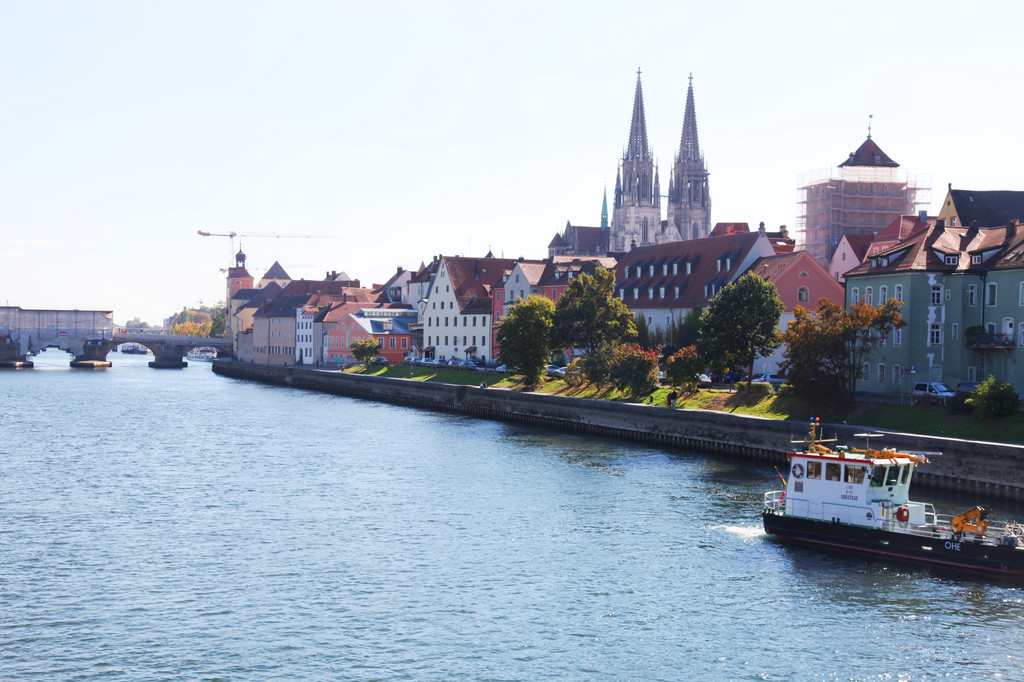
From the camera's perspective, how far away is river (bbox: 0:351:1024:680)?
29750mm

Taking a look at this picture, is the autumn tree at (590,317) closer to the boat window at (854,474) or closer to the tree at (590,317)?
the tree at (590,317)

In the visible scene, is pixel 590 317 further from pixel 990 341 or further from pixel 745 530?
pixel 745 530

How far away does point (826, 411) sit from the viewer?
66.3m

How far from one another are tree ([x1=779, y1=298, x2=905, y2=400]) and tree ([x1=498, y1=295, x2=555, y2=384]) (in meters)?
34.9

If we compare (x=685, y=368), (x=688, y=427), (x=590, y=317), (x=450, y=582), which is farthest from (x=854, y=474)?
(x=590, y=317)

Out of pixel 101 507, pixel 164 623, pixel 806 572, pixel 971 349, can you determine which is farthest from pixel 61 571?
pixel 971 349

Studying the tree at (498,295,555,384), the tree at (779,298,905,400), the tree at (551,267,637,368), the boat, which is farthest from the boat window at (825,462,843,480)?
the tree at (498,295,555,384)

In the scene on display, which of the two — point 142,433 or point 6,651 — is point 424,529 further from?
point 142,433

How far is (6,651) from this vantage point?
2975 cm

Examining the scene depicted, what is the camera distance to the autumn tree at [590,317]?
323ft

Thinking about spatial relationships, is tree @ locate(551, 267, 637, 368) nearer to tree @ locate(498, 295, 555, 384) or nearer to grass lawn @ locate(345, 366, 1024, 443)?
tree @ locate(498, 295, 555, 384)

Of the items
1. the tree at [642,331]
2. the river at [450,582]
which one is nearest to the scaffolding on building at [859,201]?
the tree at [642,331]

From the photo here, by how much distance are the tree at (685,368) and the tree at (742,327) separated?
1.00 metres

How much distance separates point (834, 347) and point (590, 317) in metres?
33.6
